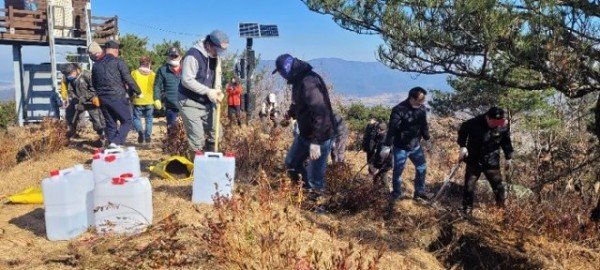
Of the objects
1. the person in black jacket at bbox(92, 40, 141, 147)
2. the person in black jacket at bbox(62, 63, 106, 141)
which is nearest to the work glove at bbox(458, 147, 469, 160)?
the person in black jacket at bbox(92, 40, 141, 147)

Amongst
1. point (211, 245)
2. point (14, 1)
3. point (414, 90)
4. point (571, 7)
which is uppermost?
point (14, 1)

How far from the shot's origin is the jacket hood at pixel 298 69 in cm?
464

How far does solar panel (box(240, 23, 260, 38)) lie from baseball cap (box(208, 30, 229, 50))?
6.53m

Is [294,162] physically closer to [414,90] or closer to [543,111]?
[414,90]

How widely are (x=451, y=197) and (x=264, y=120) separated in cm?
563

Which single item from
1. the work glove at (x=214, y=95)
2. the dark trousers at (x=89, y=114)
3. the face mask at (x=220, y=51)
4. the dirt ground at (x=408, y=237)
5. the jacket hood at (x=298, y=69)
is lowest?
the dirt ground at (x=408, y=237)

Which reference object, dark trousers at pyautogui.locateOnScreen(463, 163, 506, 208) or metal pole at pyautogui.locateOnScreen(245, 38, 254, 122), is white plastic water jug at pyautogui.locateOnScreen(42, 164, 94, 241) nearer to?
dark trousers at pyautogui.locateOnScreen(463, 163, 506, 208)

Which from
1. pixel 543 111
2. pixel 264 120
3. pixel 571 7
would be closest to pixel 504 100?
pixel 543 111

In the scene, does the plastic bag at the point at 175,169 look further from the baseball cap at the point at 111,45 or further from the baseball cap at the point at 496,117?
the baseball cap at the point at 496,117

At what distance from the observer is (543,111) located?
15.7 m

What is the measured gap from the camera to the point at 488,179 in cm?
598

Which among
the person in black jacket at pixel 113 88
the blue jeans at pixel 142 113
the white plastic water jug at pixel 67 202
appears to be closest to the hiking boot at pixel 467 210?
the white plastic water jug at pixel 67 202

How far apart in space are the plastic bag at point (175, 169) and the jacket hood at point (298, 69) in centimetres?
185

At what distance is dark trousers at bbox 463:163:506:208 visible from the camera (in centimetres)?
585
